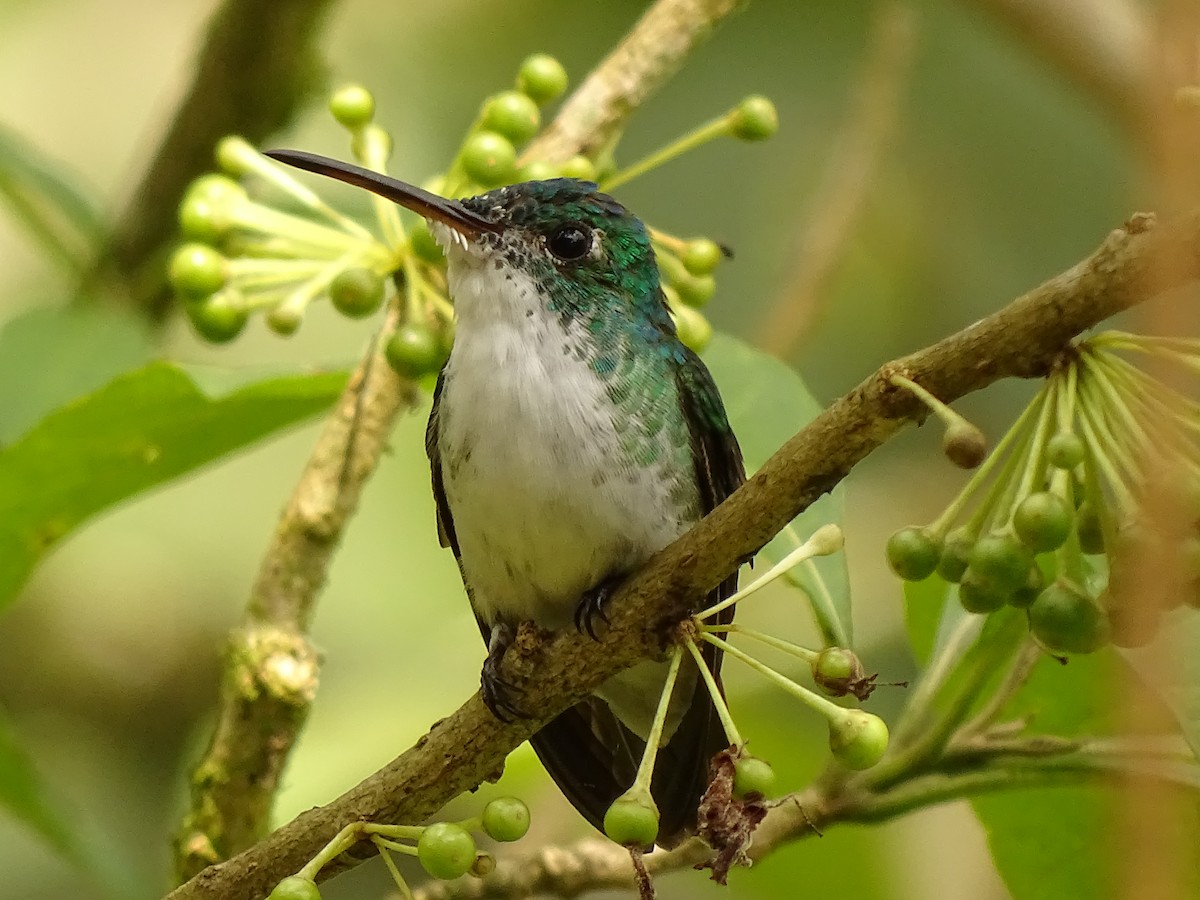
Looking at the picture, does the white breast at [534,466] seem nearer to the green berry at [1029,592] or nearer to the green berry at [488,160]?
the green berry at [488,160]

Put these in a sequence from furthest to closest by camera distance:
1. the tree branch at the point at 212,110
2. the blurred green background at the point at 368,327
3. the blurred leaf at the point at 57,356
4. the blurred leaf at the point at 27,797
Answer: the blurred green background at the point at 368,327
the tree branch at the point at 212,110
the blurred leaf at the point at 57,356
the blurred leaf at the point at 27,797

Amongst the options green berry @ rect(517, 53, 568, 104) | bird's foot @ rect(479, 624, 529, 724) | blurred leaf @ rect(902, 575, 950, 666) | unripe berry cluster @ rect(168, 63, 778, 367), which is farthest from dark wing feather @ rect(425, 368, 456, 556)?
blurred leaf @ rect(902, 575, 950, 666)

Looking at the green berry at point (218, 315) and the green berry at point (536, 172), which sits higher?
the green berry at point (218, 315)

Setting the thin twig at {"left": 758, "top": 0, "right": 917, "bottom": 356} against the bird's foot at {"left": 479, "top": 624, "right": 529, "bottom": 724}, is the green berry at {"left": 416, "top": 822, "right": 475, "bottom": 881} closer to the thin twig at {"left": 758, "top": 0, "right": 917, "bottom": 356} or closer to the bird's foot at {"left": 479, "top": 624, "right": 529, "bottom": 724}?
the bird's foot at {"left": 479, "top": 624, "right": 529, "bottom": 724}

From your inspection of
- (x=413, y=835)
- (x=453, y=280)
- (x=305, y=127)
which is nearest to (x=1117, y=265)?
(x=413, y=835)

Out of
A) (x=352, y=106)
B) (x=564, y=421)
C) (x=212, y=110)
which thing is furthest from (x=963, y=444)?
(x=212, y=110)

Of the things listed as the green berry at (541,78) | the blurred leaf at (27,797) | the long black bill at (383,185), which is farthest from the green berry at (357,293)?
the blurred leaf at (27,797)

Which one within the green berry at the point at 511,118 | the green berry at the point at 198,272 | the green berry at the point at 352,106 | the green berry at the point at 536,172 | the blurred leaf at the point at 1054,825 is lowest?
the blurred leaf at the point at 1054,825

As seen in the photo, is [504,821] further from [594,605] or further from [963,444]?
[963,444]
